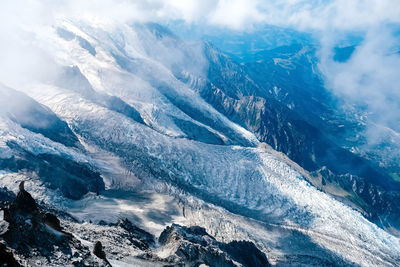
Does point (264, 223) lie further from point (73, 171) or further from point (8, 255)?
point (8, 255)

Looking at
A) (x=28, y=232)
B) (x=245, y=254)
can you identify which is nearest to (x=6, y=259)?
(x=28, y=232)

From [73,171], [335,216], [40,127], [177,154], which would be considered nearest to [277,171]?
[335,216]

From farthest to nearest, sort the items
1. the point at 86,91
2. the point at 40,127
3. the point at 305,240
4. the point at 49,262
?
the point at 86,91
the point at 40,127
the point at 305,240
the point at 49,262

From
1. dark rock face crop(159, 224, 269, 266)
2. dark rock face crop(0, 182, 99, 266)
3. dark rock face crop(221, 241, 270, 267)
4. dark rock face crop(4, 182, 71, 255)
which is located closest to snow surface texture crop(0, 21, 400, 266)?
dark rock face crop(221, 241, 270, 267)

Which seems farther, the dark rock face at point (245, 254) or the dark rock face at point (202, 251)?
the dark rock face at point (245, 254)

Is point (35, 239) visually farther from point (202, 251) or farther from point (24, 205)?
point (202, 251)

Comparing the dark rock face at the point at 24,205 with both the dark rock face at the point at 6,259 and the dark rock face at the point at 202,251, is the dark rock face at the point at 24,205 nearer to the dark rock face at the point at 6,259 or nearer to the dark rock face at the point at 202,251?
the dark rock face at the point at 6,259

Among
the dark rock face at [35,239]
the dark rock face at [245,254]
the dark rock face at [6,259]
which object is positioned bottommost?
the dark rock face at [245,254]

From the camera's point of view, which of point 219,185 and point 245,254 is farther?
point 219,185

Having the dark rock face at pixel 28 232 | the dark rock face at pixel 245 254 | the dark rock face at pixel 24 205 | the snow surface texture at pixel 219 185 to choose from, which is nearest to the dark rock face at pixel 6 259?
the dark rock face at pixel 28 232
